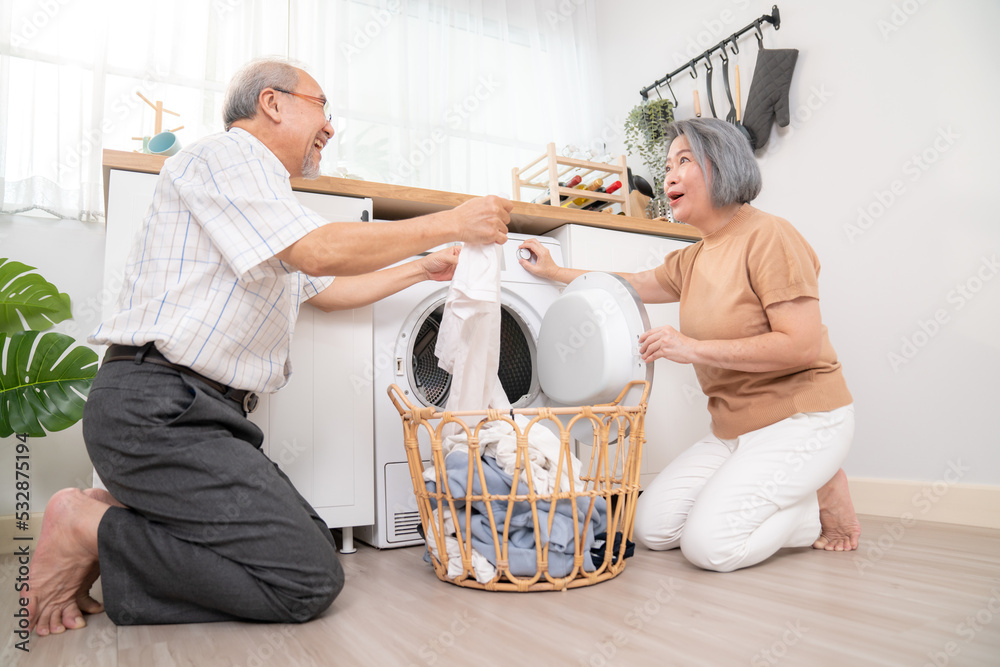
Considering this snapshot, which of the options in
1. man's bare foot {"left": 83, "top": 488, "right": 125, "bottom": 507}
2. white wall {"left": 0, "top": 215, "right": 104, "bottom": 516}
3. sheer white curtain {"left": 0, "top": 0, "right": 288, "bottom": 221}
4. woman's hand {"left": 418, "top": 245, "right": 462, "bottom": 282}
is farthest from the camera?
sheer white curtain {"left": 0, "top": 0, "right": 288, "bottom": 221}

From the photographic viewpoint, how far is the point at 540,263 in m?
1.88

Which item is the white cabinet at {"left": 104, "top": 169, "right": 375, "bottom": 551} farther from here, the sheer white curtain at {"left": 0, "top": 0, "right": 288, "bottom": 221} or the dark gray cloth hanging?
the dark gray cloth hanging

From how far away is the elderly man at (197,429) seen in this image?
3.54 ft

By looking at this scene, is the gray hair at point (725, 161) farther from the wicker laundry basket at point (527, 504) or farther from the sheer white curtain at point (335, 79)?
the sheer white curtain at point (335, 79)

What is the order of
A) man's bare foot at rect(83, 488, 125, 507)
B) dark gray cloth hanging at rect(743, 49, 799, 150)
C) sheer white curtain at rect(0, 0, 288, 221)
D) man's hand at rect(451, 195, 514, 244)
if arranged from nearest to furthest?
man's bare foot at rect(83, 488, 125, 507) < man's hand at rect(451, 195, 514, 244) < sheer white curtain at rect(0, 0, 288, 221) < dark gray cloth hanging at rect(743, 49, 799, 150)

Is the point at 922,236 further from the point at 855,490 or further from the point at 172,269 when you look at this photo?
the point at 172,269

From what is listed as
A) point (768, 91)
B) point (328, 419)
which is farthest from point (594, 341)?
point (768, 91)

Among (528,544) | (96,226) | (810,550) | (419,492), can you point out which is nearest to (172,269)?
(419,492)

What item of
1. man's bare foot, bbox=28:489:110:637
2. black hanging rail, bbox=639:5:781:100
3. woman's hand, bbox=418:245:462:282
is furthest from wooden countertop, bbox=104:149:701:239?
black hanging rail, bbox=639:5:781:100

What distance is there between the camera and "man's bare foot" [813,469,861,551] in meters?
1.55

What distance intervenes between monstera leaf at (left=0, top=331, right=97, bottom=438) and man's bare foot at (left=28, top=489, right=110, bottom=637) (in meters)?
0.58

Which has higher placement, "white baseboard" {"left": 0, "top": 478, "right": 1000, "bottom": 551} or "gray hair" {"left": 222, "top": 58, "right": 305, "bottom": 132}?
"gray hair" {"left": 222, "top": 58, "right": 305, "bottom": 132}

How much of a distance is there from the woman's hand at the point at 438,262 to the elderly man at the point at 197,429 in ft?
1.37

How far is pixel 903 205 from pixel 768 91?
68cm
